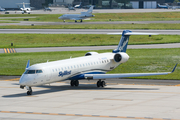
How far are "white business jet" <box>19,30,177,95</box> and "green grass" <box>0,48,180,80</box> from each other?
249 inches

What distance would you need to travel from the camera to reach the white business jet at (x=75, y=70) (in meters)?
30.9

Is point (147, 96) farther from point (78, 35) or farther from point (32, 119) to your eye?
point (78, 35)

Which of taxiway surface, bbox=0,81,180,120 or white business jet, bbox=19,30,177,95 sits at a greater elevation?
white business jet, bbox=19,30,177,95

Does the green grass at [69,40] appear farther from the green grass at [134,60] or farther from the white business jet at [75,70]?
the white business jet at [75,70]

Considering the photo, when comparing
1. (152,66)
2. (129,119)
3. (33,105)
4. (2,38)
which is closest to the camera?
(129,119)

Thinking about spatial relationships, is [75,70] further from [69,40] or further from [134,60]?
[69,40]

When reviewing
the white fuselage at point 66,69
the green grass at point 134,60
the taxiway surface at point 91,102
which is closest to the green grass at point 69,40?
the green grass at point 134,60

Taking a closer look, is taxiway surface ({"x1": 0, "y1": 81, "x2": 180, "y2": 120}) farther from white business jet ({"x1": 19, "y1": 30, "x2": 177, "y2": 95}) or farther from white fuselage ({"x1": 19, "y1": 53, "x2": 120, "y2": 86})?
white fuselage ({"x1": 19, "y1": 53, "x2": 120, "y2": 86})

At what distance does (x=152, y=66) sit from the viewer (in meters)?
47.8

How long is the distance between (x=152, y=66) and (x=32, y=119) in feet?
94.9

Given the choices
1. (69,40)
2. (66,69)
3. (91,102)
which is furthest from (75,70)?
(69,40)

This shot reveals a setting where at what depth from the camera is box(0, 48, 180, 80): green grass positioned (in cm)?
4603

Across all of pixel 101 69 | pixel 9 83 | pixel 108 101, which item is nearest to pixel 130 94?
pixel 108 101

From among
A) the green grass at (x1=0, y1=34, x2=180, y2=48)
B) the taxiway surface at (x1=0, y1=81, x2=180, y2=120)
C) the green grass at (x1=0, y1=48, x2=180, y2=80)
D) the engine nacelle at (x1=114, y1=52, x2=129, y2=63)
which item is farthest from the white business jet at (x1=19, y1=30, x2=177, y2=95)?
the green grass at (x1=0, y1=34, x2=180, y2=48)
